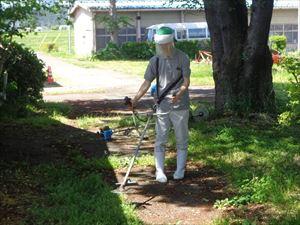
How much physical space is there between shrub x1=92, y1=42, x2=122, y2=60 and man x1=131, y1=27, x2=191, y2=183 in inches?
1186

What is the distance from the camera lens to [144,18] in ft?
133

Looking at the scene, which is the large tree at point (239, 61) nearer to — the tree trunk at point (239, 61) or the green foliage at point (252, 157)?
the tree trunk at point (239, 61)

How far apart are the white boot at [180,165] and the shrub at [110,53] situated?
98.7ft

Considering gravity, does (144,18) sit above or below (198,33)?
above

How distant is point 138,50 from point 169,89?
30.6 metres

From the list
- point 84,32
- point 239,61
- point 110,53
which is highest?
point 84,32

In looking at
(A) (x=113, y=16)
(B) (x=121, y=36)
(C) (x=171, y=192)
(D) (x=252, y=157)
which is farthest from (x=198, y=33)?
(C) (x=171, y=192)

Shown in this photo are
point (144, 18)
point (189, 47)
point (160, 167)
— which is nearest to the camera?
point (160, 167)

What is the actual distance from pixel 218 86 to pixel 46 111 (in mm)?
4526

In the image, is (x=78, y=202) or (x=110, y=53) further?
(x=110, y=53)

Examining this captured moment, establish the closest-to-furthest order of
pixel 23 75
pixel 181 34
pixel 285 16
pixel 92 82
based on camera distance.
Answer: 1. pixel 23 75
2. pixel 92 82
3. pixel 181 34
4. pixel 285 16

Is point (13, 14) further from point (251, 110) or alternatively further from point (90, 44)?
point (90, 44)

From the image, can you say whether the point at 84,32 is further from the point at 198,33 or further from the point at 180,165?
the point at 180,165

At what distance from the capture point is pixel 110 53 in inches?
1458
